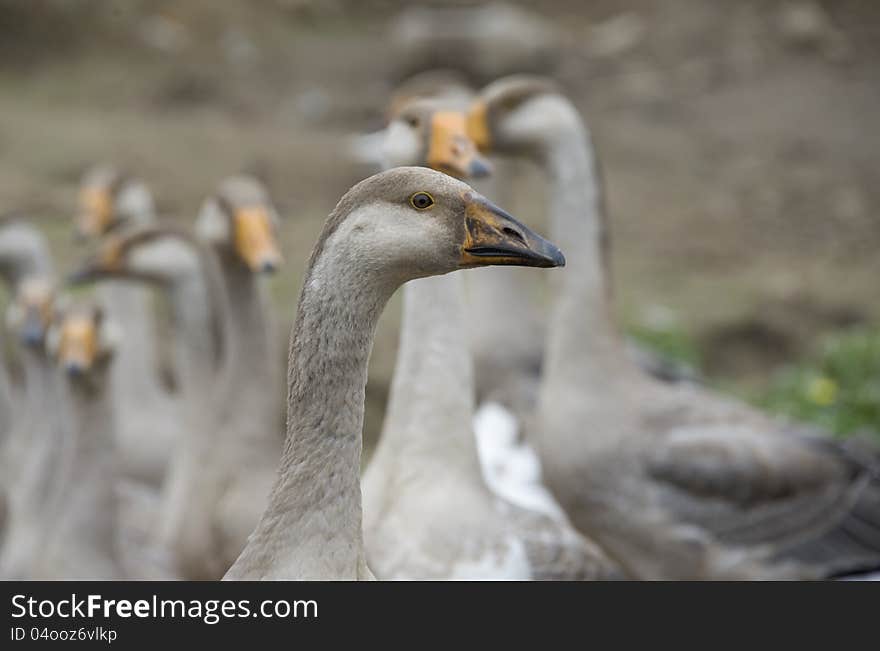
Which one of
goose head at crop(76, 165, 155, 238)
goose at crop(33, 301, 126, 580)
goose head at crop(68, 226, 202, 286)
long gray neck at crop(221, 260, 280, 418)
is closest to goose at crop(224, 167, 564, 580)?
goose at crop(33, 301, 126, 580)

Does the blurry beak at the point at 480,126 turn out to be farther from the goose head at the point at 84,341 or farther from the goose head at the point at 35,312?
the goose head at the point at 35,312

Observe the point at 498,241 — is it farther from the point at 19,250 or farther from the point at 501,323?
the point at 19,250

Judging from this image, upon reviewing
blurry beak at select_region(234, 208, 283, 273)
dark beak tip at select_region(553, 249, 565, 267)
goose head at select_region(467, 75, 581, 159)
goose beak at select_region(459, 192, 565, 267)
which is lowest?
dark beak tip at select_region(553, 249, 565, 267)

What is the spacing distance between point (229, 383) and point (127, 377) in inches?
68.2

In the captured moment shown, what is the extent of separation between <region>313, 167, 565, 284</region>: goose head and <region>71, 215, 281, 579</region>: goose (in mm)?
2015

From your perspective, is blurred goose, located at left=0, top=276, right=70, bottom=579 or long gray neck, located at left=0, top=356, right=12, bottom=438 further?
long gray neck, located at left=0, top=356, right=12, bottom=438

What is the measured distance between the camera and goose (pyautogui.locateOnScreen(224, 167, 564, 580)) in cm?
251

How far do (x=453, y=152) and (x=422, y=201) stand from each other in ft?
3.71

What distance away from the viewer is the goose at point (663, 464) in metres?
4.26

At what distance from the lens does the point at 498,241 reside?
2492mm

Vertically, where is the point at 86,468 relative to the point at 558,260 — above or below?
above

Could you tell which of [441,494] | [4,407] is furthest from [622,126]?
[441,494]

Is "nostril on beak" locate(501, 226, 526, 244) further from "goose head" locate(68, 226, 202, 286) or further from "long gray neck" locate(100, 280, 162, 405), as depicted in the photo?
"long gray neck" locate(100, 280, 162, 405)

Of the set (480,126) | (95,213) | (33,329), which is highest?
(95,213)
